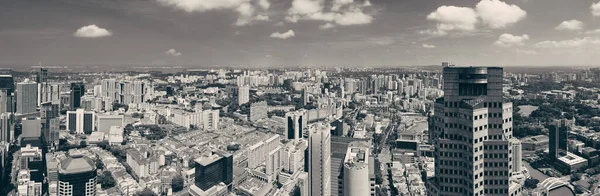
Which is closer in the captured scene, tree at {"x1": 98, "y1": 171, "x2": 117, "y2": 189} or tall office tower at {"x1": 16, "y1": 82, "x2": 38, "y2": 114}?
tree at {"x1": 98, "y1": 171, "x2": 117, "y2": 189}

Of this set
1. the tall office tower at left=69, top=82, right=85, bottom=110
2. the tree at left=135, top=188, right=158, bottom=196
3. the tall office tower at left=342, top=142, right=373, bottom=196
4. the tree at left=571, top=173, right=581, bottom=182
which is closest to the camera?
the tall office tower at left=342, top=142, right=373, bottom=196

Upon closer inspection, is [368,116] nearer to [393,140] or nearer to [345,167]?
[393,140]

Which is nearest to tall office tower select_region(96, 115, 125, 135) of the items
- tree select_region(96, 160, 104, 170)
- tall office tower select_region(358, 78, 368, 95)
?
tree select_region(96, 160, 104, 170)

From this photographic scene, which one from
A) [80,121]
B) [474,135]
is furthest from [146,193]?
[80,121]

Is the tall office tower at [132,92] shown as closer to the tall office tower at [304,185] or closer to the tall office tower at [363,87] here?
the tall office tower at [363,87]

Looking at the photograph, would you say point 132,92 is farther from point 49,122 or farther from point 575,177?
point 575,177

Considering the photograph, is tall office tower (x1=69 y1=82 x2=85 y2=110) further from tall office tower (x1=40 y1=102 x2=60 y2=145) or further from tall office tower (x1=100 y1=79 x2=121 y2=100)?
tall office tower (x1=40 y1=102 x2=60 y2=145)

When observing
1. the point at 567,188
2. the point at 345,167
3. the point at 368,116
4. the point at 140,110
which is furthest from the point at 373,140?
the point at 140,110
